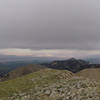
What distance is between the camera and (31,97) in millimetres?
35469

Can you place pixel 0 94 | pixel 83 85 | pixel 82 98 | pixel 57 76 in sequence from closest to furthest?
pixel 82 98, pixel 83 85, pixel 0 94, pixel 57 76

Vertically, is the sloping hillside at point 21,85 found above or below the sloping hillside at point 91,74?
above

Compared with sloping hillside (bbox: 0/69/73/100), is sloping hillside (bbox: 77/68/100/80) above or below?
below

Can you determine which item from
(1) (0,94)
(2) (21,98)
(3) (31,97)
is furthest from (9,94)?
(3) (31,97)

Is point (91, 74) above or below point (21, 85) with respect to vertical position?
below

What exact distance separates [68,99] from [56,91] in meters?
6.79

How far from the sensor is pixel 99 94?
2888cm

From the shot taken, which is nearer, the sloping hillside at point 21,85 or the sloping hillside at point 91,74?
the sloping hillside at point 21,85

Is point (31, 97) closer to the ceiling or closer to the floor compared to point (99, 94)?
closer to the floor

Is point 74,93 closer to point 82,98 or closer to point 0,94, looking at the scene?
point 82,98

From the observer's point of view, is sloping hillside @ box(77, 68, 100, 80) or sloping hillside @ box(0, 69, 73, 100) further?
sloping hillside @ box(77, 68, 100, 80)

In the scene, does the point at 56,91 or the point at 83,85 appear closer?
the point at 56,91

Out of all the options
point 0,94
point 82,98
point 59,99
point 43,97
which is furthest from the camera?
point 0,94

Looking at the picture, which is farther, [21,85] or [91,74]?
[91,74]
